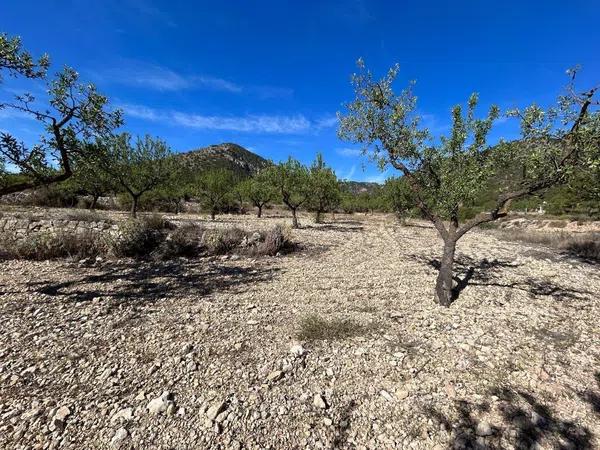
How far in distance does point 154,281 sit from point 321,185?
2361 cm

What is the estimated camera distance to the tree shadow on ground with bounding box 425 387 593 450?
396 cm

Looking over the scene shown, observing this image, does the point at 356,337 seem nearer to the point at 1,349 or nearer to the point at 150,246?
the point at 1,349

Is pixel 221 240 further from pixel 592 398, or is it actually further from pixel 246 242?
pixel 592 398

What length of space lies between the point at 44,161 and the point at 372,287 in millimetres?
10945

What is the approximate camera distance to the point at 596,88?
710 centimetres

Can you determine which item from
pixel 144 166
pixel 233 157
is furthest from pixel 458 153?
pixel 233 157

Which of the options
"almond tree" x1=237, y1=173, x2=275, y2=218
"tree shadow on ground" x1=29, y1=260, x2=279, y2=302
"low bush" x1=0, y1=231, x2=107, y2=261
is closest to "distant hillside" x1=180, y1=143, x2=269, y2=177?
"almond tree" x1=237, y1=173, x2=275, y2=218

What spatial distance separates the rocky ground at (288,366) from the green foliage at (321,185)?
22039mm

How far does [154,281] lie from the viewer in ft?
35.0

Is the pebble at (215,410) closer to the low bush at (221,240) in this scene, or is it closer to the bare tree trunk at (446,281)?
the bare tree trunk at (446,281)

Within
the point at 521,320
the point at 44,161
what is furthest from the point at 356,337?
the point at 44,161

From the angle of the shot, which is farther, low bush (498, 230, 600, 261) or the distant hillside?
the distant hillside

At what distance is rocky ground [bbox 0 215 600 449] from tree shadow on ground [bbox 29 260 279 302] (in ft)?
0.34

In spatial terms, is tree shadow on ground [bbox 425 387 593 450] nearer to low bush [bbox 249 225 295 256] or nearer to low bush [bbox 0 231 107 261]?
low bush [bbox 249 225 295 256]
